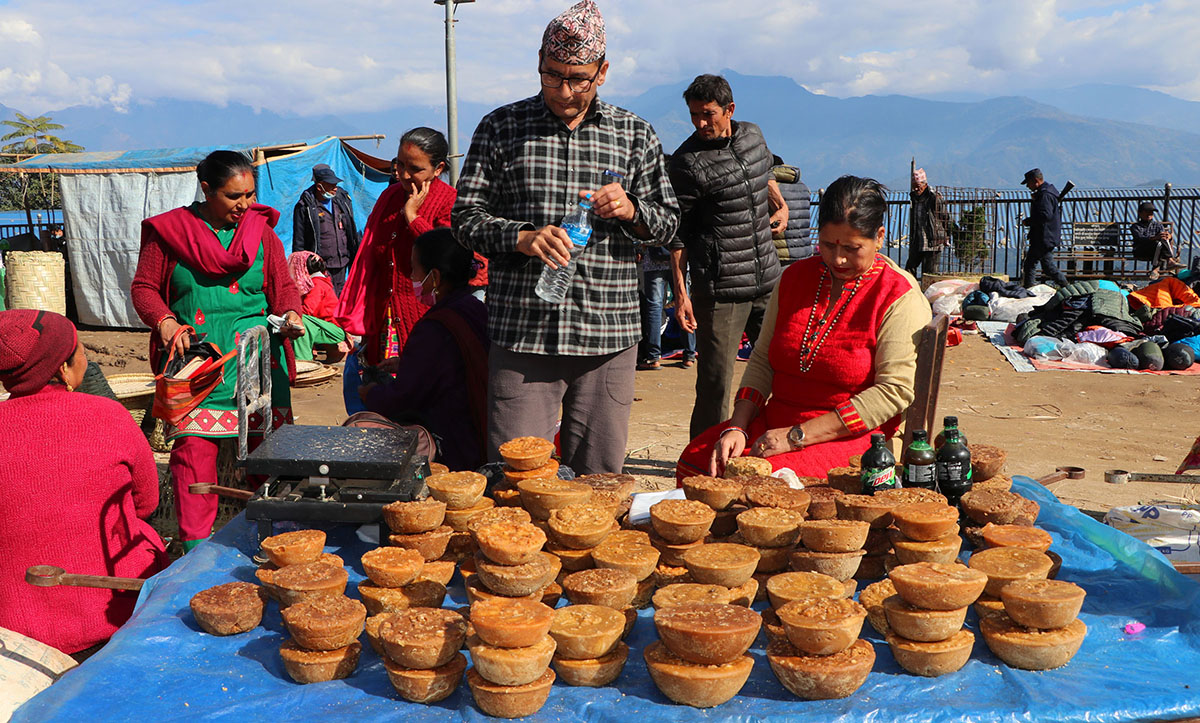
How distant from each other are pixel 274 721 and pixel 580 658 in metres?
0.63

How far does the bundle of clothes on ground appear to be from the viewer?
9.13 metres

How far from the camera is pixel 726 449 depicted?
3.17 m

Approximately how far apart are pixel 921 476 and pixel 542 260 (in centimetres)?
143

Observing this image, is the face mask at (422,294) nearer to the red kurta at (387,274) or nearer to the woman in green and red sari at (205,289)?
the red kurta at (387,274)

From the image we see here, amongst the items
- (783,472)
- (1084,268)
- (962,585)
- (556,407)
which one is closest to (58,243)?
(556,407)

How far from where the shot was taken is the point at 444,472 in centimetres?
272

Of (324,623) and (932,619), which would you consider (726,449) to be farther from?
(324,623)

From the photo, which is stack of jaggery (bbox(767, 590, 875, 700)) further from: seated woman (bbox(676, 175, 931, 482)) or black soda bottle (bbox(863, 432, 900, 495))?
seated woman (bbox(676, 175, 931, 482))

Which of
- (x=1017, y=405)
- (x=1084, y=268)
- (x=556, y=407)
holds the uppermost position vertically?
(x=1084, y=268)

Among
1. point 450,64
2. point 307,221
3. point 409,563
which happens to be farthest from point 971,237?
point 409,563

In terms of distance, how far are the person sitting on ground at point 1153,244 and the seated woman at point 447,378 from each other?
13.6 m

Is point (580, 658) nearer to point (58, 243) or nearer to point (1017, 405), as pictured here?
point (1017, 405)

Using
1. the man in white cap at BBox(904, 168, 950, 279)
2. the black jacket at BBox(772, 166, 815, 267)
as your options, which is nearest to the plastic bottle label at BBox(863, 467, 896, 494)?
the black jacket at BBox(772, 166, 815, 267)

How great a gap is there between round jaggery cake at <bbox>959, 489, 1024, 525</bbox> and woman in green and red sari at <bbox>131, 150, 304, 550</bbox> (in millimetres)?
3005
